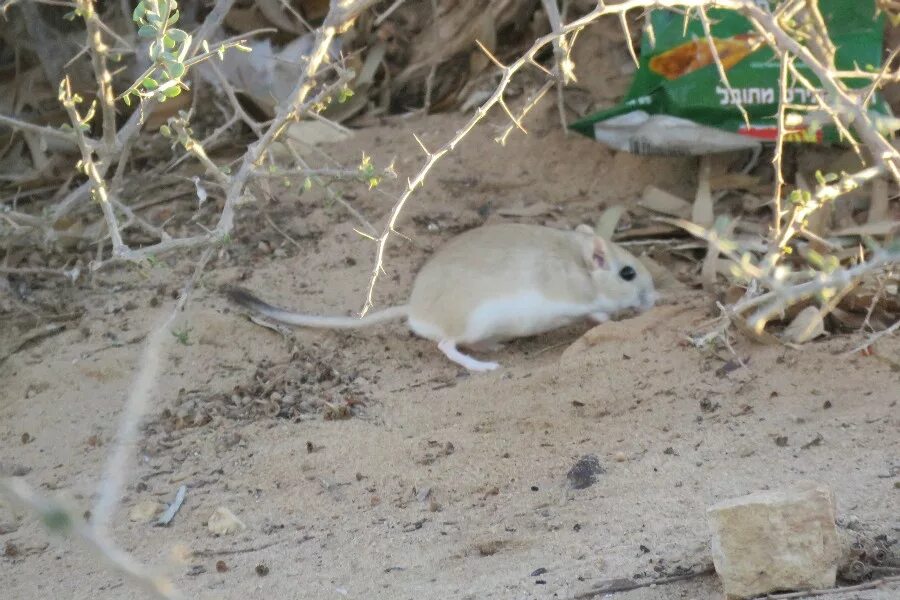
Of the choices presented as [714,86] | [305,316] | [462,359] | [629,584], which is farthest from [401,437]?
[714,86]

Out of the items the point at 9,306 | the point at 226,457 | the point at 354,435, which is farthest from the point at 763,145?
the point at 9,306

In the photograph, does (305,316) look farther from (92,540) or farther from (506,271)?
(92,540)

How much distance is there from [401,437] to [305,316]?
1054 mm

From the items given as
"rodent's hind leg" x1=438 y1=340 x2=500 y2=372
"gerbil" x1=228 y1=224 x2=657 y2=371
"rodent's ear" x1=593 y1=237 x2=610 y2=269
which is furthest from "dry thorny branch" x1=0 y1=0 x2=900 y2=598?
"rodent's ear" x1=593 y1=237 x2=610 y2=269

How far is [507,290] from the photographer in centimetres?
461

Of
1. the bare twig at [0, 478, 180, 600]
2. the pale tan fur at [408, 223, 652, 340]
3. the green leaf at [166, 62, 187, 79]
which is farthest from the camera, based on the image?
the pale tan fur at [408, 223, 652, 340]

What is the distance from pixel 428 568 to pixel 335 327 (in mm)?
1883

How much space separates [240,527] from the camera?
319 centimetres

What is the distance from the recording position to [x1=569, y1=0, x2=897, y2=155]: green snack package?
4.62 meters

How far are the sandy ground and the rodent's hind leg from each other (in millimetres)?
44

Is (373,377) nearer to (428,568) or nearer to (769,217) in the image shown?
(428,568)

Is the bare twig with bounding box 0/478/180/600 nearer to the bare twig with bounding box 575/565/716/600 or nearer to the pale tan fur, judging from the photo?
the bare twig with bounding box 575/565/716/600

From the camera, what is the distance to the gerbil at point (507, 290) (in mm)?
4551

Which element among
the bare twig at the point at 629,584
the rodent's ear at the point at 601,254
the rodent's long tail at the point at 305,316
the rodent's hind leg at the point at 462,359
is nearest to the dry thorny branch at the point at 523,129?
the rodent's long tail at the point at 305,316
